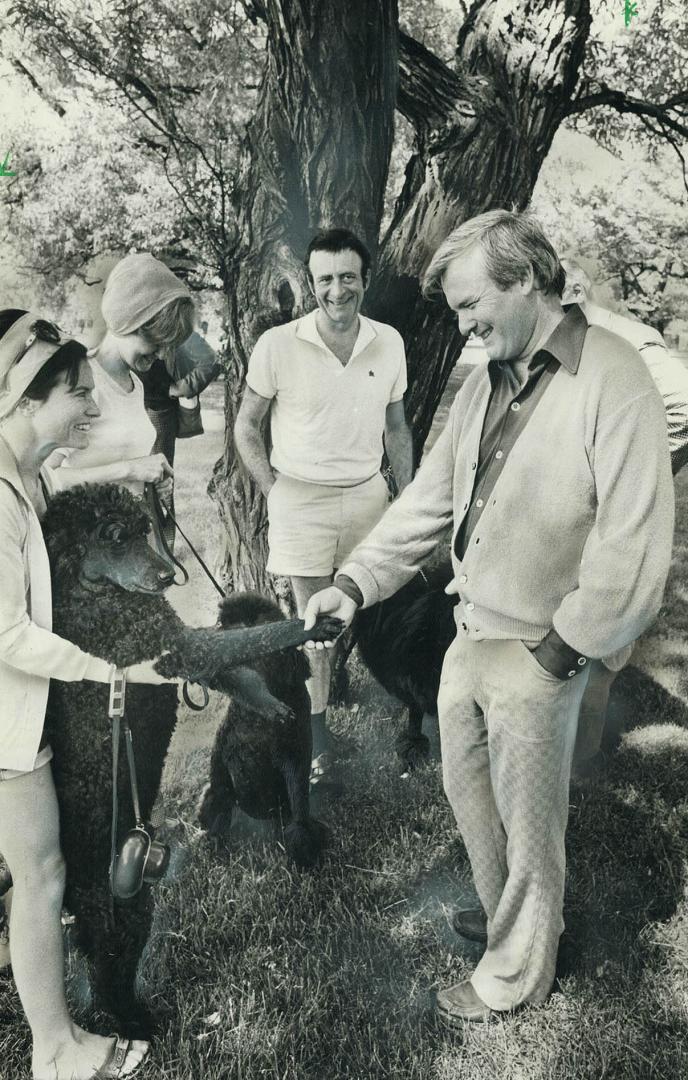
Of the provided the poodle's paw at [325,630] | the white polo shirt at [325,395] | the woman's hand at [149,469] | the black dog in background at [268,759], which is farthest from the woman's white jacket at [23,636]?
the white polo shirt at [325,395]

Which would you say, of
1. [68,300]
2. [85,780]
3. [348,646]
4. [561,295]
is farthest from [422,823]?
[68,300]

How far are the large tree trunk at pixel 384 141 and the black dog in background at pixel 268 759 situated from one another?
42 cm

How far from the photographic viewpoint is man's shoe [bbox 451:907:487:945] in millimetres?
3162

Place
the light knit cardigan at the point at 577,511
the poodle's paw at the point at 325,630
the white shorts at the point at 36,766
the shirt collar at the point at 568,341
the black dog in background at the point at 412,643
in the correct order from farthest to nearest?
the black dog in background at the point at 412,643
the poodle's paw at the point at 325,630
the white shorts at the point at 36,766
the shirt collar at the point at 568,341
the light knit cardigan at the point at 577,511

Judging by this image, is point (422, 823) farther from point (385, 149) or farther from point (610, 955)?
point (385, 149)

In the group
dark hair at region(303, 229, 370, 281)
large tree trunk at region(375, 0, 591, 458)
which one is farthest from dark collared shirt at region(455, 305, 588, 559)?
dark hair at region(303, 229, 370, 281)

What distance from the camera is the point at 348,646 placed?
3.34 m

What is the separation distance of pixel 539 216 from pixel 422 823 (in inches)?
91.1

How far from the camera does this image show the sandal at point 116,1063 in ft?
9.37

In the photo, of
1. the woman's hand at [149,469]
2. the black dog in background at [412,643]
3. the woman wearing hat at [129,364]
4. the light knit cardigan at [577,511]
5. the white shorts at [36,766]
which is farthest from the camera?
the black dog in background at [412,643]

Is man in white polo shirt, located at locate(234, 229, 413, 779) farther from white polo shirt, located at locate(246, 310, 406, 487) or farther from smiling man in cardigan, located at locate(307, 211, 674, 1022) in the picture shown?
smiling man in cardigan, located at locate(307, 211, 674, 1022)

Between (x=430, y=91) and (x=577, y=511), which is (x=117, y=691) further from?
(x=430, y=91)

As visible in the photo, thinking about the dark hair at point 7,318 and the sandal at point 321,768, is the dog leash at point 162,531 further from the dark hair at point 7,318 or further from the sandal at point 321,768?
the sandal at point 321,768

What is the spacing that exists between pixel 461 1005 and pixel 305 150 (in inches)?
119
